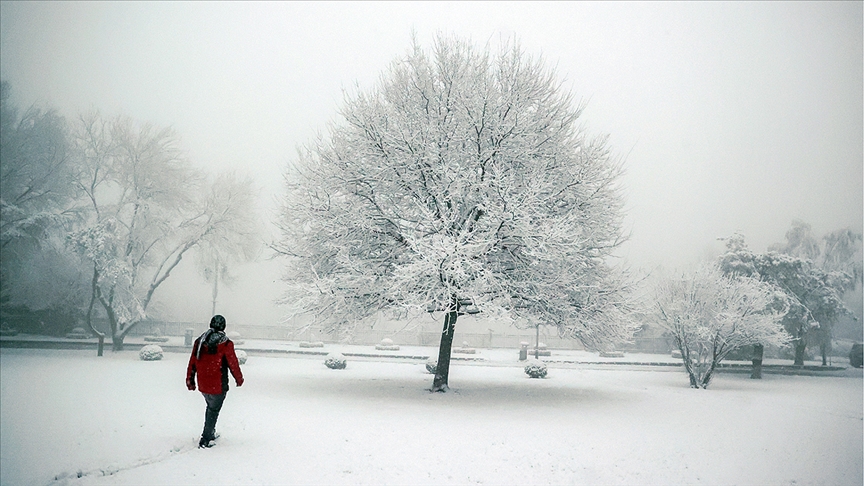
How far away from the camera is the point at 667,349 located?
52969 mm

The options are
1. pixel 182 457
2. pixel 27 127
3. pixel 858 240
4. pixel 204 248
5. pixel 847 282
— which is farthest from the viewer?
pixel 858 240

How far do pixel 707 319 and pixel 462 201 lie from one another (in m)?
14.8

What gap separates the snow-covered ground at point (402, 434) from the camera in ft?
24.4

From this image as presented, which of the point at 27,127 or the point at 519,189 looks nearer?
the point at 519,189

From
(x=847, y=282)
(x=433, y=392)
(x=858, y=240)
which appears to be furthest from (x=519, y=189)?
(x=858, y=240)

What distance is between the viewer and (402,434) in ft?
32.4

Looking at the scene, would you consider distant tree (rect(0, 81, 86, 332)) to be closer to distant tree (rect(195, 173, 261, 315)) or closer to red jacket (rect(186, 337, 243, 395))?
distant tree (rect(195, 173, 261, 315))

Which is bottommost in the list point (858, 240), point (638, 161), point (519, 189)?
point (519, 189)

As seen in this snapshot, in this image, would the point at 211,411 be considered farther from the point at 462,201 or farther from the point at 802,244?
the point at 802,244

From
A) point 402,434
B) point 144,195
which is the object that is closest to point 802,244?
point 402,434

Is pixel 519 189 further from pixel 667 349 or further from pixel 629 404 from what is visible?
pixel 667 349

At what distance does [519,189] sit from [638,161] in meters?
172

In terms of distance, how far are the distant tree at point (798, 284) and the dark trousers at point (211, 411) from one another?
1440 inches

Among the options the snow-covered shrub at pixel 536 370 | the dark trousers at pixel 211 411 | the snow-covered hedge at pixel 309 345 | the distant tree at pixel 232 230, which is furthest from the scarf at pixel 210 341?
the snow-covered hedge at pixel 309 345
